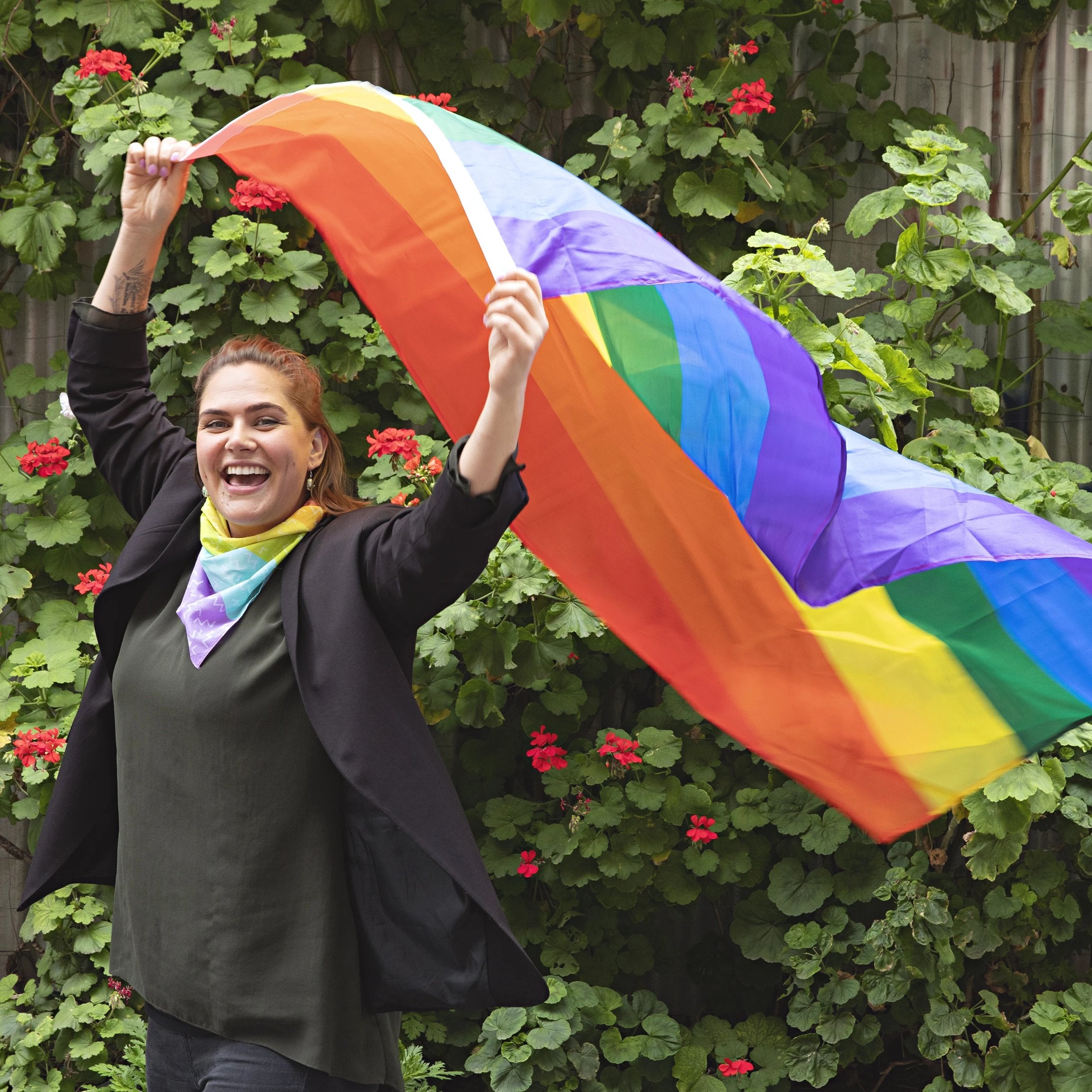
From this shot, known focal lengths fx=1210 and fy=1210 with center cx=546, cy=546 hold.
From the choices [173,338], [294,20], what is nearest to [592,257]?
[173,338]

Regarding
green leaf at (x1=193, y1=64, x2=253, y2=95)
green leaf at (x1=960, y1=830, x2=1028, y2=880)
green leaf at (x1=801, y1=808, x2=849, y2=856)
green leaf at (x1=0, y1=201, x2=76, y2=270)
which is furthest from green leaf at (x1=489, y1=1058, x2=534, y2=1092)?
green leaf at (x1=193, y1=64, x2=253, y2=95)

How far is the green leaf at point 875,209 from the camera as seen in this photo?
3322mm

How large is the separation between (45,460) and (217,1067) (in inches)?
90.0

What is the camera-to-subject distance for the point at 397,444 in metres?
3.08

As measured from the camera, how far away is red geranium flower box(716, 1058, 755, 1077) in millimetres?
3279

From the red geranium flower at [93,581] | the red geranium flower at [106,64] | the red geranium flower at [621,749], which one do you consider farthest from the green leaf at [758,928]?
the red geranium flower at [106,64]

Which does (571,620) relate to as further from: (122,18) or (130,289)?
(122,18)

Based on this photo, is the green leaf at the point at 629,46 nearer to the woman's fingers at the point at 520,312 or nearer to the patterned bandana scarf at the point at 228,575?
the patterned bandana scarf at the point at 228,575

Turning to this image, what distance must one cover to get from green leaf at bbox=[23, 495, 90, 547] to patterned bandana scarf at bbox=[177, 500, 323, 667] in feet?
6.59

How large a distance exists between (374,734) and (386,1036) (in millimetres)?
502

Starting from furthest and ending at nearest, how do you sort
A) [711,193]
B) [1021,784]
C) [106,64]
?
[711,193] → [106,64] → [1021,784]

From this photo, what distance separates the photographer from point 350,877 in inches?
66.7

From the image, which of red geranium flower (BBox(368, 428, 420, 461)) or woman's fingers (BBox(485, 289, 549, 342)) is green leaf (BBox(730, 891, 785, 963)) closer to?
red geranium flower (BBox(368, 428, 420, 461))

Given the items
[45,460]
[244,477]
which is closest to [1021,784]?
[244,477]
